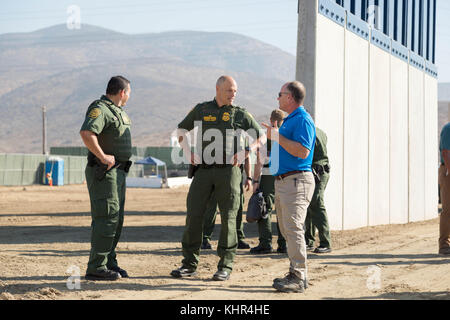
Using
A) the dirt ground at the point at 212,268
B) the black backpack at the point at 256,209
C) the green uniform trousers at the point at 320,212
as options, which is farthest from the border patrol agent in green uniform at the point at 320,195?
the black backpack at the point at 256,209

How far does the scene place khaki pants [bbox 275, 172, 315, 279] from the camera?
5.85m

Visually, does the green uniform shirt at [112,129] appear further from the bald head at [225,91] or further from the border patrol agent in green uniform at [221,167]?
the bald head at [225,91]

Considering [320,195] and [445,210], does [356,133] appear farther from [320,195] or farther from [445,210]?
[320,195]

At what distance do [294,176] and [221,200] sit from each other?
0.96 metres

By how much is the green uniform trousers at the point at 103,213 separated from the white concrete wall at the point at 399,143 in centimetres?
922

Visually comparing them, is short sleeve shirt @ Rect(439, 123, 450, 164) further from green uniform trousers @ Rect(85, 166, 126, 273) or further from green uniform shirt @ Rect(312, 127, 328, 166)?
green uniform trousers @ Rect(85, 166, 126, 273)

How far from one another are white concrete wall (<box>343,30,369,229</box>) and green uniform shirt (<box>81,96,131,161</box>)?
20.5 ft

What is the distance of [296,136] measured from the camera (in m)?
5.80

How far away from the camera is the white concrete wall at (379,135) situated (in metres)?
13.0

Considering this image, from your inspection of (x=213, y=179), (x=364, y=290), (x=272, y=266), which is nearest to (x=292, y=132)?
(x=213, y=179)

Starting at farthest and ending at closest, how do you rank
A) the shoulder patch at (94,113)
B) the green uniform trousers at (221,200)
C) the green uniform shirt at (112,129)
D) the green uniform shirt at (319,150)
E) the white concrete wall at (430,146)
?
1. the white concrete wall at (430,146)
2. the green uniform shirt at (319,150)
3. the green uniform trousers at (221,200)
4. the green uniform shirt at (112,129)
5. the shoulder patch at (94,113)

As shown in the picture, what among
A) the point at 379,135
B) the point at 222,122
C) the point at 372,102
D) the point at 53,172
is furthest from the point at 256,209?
the point at 53,172
